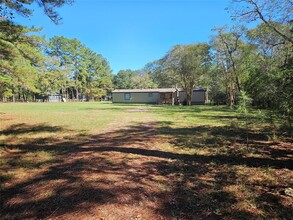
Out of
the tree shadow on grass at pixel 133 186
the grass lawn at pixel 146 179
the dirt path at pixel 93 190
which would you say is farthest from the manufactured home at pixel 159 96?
the dirt path at pixel 93 190

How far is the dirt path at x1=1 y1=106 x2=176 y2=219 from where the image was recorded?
258cm

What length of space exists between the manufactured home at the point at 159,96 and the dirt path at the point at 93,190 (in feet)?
102

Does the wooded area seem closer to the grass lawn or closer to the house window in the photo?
the grass lawn

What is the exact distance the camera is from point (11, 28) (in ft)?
23.9

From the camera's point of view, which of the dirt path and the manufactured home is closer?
the dirt path

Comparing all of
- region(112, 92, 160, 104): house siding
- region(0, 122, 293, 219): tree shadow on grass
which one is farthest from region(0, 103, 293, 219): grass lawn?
region(112, 92, 160, 104): house siding

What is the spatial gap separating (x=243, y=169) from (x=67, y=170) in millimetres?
3521

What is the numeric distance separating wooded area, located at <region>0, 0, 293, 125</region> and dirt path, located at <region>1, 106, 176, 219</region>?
3.32 meters

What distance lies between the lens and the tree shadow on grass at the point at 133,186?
2605 millimetres

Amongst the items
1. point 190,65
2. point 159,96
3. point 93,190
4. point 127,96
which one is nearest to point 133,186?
point 93,190

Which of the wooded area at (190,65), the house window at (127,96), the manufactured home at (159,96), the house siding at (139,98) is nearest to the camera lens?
the wooded area at (190,65)

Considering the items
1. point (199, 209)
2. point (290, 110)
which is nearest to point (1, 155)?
point (199, 209)

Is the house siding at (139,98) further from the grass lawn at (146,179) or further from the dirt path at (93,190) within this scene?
the dirt path at (93,190)

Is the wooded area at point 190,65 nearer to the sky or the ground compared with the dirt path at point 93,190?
nearer to the sky
